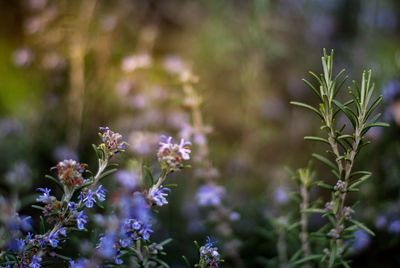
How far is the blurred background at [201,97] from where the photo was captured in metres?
1.58

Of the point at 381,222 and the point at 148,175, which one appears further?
the point at 381,222

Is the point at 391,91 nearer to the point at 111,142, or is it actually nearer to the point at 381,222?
the point at 381,222

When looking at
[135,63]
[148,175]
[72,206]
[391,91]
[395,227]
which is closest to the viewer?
[72,206]

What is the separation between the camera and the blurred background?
158 centimetres

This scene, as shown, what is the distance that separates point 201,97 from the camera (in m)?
1.46

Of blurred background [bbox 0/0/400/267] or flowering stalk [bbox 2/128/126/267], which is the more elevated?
blurred background [bbox 0/0/400/267]

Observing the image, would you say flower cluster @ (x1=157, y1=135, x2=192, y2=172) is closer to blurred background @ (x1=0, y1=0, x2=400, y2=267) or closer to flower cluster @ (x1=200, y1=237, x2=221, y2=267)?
flower cluster @ (x1=200, y1=237, x2=221, y2=267)

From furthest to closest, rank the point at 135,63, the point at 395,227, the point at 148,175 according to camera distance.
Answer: the point at 135,63
the point at 395,227
the point at 148,175

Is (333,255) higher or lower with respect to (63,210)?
lower

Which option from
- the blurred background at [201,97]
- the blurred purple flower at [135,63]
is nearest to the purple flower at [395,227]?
the blurred background at [201,97]

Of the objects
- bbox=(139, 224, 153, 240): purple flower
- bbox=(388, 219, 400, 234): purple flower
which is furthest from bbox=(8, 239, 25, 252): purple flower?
bbox=(388, 219, 400, 234): purple flower

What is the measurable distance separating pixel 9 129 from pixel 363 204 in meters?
2.13

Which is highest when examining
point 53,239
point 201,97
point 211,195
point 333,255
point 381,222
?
point 201,97

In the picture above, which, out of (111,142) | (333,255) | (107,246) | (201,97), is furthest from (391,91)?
(107,246)
